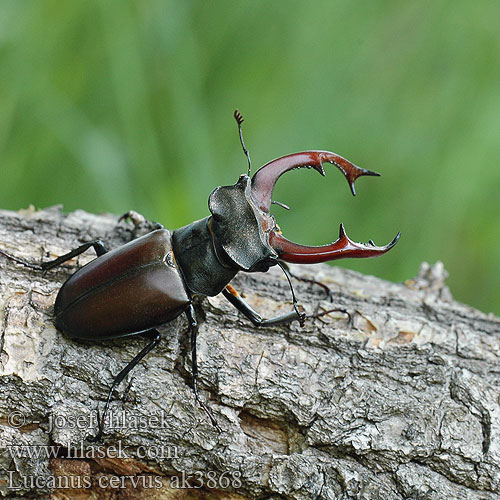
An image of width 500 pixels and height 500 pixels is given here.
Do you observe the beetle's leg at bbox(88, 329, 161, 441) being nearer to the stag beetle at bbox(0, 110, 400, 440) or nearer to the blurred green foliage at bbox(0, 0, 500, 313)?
the stag beetle at bbox(0, 110, 400, 440)

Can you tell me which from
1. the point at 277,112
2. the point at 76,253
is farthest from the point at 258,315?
the point at 277,112

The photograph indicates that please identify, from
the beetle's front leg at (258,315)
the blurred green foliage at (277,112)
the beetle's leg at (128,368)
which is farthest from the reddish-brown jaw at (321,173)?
the blurred green foliage at (277,112)

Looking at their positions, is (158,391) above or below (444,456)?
above

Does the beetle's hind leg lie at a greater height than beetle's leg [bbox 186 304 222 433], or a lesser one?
greater

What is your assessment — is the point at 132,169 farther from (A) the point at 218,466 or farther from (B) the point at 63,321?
(A) the point at 218,466

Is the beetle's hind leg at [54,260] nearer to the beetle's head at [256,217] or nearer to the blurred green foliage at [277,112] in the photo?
the beetle's head at [256,217]

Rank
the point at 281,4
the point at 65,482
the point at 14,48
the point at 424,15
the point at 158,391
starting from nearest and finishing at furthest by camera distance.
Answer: the point at 65,482
the point at 158,391
the point at 14,48
the point at 281,4
the point at 424,15

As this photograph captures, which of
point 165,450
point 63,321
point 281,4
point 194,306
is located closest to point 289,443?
point 165,450

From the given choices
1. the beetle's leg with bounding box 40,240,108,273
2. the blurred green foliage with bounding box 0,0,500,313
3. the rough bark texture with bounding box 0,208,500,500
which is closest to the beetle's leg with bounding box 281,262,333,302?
the rough bark texture with bounding box 0,208,500,500

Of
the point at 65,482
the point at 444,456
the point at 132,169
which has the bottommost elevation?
the point at 65,482
